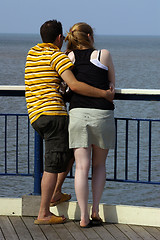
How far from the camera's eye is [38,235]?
483 cm

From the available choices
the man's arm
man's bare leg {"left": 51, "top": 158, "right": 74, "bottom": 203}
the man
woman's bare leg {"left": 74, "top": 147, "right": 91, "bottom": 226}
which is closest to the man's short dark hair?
the man

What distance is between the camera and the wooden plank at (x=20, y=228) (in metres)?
4.81

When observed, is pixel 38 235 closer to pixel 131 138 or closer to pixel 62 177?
pixel 62 177

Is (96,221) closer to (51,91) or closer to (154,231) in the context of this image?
(154,231)

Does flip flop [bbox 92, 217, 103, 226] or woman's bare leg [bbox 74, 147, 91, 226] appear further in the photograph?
flip flop [bbox 92, 217, 103, 226]

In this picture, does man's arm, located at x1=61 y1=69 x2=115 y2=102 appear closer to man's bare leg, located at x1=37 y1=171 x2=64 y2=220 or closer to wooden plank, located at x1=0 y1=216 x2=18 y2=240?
man's bare leg, located at x1=37 y1=171 x2=64 y2=220

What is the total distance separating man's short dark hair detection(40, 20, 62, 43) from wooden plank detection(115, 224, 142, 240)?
1.46m

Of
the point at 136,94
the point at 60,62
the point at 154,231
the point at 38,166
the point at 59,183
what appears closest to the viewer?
the point at 60,62

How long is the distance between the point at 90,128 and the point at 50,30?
75cm

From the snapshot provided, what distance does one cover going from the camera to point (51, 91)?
15.8 ft

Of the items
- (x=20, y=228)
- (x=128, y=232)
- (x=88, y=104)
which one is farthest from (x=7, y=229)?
(x=88, y=104)

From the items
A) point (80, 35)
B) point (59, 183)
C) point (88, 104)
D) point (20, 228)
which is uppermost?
point (80, 35)

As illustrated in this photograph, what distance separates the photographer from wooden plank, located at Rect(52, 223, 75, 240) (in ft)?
15.8

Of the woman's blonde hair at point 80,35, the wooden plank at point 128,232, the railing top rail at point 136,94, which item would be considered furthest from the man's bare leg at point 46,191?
the woman's blonde hair at point 80,35
